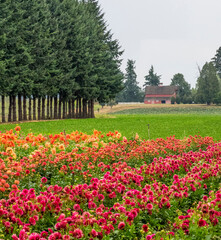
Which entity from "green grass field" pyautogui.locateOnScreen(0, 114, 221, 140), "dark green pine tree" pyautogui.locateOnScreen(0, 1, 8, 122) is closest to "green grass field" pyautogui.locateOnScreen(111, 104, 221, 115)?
"green grass field" pyautogui.locateOnScreen(0, 114, 221, 140)

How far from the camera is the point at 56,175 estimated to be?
26.4ft

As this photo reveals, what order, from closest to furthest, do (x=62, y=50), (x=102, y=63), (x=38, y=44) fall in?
(x=38, y=44), (x=62, y=50), (x=102, y=63)

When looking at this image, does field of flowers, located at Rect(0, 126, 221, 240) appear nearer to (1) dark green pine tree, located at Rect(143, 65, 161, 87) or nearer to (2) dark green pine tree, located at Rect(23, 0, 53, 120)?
(2) dark green pine tree, located at Rect(23, 0, 53, 120)

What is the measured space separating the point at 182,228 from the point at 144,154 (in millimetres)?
5685

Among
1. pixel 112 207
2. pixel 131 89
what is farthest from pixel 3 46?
pixel 131 89

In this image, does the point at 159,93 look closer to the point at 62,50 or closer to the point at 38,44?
the point at 62,50

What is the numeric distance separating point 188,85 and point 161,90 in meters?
11.6

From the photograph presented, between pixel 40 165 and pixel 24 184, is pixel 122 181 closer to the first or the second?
pixel 24 184

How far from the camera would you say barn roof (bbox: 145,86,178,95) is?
4156 inches

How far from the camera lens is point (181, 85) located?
111m

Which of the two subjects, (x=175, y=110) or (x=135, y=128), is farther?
(x=175, y=110)

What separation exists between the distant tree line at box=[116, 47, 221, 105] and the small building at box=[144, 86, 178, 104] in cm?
226

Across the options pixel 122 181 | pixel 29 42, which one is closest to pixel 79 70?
pixel 29 42

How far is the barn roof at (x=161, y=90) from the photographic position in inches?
4156
